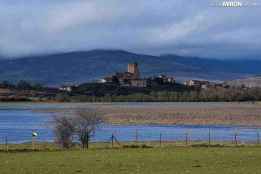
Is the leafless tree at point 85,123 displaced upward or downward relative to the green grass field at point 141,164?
upward

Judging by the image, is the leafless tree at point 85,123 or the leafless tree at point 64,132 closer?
the leafless tree at point 64,132

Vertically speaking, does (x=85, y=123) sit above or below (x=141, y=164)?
above

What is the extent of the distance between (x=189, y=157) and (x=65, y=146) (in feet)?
60.8

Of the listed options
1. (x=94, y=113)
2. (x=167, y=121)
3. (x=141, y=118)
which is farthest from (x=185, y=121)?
(x=94, y=113)

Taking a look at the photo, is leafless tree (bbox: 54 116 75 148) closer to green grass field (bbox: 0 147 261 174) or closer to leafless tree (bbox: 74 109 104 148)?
leafless tree (bbox: 74 109 104 148)

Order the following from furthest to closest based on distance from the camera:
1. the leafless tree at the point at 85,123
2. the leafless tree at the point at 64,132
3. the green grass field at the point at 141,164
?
the leafless tree at the point at 85,123, the leafless tree at the point at 64,132, the green grass field at the point at 141,164

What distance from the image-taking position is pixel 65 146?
5300 centimetres

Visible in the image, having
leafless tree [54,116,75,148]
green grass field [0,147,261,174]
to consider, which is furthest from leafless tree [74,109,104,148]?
green grass field [0,147,261,174]

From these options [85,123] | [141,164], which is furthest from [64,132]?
[141,164]

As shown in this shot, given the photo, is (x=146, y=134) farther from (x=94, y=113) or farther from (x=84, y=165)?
(x=84, y=165)

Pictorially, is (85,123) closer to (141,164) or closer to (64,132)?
(64,132)

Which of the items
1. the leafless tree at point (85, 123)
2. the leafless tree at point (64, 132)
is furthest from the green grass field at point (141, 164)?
the leafless tree at point (85, 123)

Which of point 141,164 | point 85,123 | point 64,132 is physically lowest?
point 141,164

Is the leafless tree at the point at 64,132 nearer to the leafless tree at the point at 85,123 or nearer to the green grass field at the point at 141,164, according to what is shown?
the leafless tree at the point at 85,123
